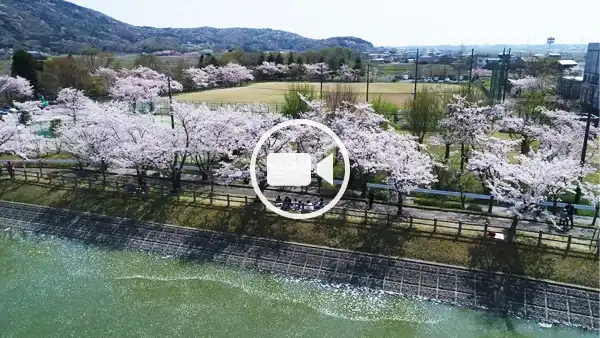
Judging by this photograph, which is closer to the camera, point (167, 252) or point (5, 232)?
point (167, 252)

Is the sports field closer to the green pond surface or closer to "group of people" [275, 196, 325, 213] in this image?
"group of people" [275, 196, 325, 213]

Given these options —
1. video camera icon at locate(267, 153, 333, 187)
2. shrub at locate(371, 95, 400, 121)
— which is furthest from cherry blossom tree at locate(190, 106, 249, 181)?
shrub at locate(371, 95, 400, 121)

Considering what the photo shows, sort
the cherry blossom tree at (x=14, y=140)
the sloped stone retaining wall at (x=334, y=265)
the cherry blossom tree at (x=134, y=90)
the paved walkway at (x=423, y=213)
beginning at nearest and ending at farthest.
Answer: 1. the sloped stone retaining wall at (x=334, y=265)
2. the paved walkway at (x=423, y=213)
3. the cherry blossom tree at (x=14, y=140)
4. the cherry blossom tree at (x=134, y=90)

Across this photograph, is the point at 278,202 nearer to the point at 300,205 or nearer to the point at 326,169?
the point at 300,205

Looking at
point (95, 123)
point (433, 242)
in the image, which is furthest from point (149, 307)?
point (95, 123)

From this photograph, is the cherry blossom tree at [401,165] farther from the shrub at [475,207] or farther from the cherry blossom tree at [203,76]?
the cherry blossom tree at [203,76]

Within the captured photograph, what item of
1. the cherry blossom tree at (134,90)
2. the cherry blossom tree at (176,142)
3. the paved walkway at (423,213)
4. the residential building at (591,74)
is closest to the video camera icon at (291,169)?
the paved walkway at (423,213)

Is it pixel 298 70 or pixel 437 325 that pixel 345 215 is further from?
pixel 298 70

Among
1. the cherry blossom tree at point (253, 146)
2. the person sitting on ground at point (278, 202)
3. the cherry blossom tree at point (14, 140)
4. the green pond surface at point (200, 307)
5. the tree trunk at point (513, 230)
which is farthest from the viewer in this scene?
the cherry blossom tree at point (14, 140)
